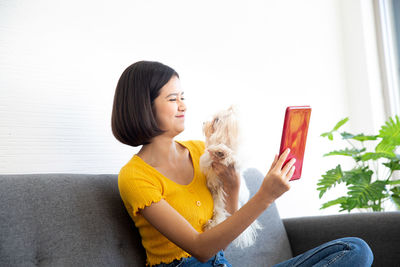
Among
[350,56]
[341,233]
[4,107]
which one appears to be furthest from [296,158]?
[350,56]

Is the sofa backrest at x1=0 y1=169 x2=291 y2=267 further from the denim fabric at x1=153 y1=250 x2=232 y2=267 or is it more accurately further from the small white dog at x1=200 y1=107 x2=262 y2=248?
the small white dog at x1=200 y1=107 x2=262 y2=248

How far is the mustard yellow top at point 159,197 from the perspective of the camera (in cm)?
132

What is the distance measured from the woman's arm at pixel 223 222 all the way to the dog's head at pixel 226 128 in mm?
152

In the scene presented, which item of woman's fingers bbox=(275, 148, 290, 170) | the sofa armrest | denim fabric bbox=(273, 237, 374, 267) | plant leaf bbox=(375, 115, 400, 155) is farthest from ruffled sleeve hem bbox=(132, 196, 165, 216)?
plant leaf bbox=(375, 115, 400, 155)

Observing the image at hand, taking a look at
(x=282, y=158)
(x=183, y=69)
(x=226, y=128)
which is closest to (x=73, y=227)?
(x=226, y=128)

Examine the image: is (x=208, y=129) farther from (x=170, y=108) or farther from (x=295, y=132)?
(x=295, y=132)

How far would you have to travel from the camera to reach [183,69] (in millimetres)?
2150

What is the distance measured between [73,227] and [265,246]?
0.95 meters

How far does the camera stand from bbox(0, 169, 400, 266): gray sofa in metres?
1.16

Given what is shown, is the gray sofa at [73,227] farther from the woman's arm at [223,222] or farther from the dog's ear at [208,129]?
the dog's ear at [208,129]

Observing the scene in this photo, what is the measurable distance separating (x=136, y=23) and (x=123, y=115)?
A: 2.34 ft

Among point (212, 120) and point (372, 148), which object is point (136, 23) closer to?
point (212, 120)

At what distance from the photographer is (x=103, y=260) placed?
51.4 inches

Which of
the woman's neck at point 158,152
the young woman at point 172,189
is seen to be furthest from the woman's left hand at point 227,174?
the woman's neck at point 158,152
